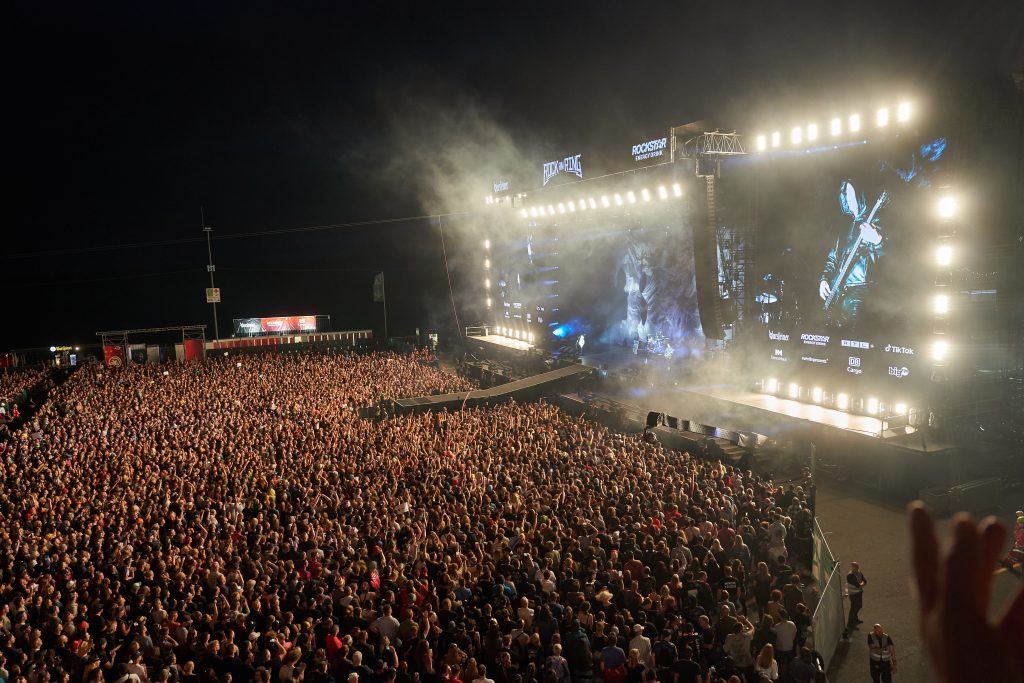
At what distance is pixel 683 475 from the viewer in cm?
1381

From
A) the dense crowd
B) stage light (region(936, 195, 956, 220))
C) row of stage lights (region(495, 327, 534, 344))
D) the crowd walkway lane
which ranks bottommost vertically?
the crowd walkway lane

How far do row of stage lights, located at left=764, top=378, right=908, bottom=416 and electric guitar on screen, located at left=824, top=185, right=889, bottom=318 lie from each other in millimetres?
2399

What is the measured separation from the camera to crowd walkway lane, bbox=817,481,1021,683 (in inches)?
361

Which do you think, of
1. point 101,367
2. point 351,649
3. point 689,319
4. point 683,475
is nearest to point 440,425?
point 683,475

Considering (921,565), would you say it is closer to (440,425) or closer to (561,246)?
(440,425)

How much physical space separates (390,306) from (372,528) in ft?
165

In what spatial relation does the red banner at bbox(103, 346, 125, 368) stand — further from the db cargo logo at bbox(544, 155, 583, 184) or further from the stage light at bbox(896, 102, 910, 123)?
the stage light at bbox(896, 102, 910, 123)

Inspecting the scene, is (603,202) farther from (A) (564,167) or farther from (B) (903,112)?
(B) (903,112)

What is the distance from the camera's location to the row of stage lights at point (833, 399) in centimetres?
1942

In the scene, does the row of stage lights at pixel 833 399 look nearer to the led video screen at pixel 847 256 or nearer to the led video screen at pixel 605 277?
the led video screen at pixel 847 256

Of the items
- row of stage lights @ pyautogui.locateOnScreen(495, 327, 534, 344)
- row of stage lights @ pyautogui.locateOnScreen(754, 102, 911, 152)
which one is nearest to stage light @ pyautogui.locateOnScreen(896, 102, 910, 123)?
row of stage lights @ pyautogui.locateOnScreen(754, 102, 911, 152)

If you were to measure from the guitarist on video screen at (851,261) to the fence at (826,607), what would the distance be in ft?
38.7

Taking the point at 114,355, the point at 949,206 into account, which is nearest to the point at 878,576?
the point at 949,206

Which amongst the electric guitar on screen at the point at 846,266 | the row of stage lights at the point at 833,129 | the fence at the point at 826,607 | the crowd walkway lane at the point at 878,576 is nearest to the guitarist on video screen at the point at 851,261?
the electric guitar on screen at the point at 846,266
